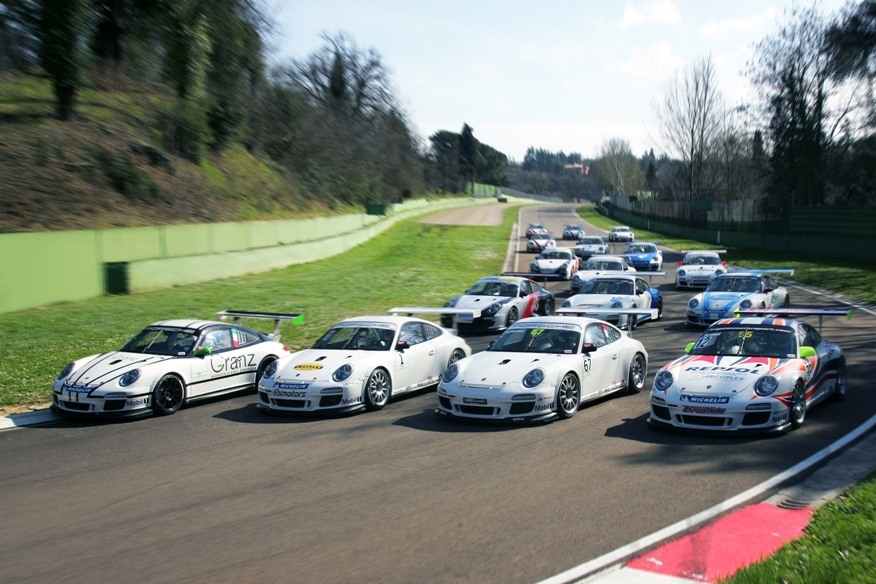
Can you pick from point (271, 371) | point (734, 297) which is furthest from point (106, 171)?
point (734, 297)

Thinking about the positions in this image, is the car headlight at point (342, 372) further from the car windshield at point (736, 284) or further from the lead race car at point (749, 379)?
the car windshield at point (736, 284)

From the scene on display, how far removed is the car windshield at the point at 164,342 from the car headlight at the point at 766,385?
8.79 meters

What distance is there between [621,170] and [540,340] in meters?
149

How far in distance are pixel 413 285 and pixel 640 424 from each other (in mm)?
20799

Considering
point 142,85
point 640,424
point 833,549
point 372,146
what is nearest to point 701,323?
point 640,424

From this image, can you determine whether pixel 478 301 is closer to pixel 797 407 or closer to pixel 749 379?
pixel 749 379

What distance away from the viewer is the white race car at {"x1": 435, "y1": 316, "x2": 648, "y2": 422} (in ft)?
37.7

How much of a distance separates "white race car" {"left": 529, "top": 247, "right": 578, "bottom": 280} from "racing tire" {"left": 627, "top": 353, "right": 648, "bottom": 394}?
1977 cm

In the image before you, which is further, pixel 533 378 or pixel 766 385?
pixel 533 378

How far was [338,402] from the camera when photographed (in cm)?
1236

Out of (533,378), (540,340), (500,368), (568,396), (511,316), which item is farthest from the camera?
(511,316)

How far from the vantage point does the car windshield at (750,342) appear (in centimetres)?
1166

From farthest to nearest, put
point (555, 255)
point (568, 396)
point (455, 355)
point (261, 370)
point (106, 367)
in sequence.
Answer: point (555, 255)
point (455, 355)
point (261, 370)
point (106, 367)
point (568, 396)

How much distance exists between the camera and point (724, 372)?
11.1m
